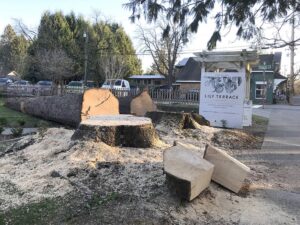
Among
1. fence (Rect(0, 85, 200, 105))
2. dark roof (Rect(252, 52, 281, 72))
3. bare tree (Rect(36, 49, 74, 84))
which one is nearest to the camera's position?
fence (Rect(0, 85, 200, 105))

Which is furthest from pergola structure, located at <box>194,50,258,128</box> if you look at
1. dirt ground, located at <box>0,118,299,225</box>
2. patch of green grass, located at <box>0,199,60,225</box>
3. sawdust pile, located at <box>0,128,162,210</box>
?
patch of green grass, located at <box>0,199,60,225</box>

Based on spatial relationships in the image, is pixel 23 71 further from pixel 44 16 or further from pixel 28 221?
pixel 28 221

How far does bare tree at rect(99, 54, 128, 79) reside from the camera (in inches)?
1950

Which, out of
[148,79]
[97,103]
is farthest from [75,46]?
[97,103]

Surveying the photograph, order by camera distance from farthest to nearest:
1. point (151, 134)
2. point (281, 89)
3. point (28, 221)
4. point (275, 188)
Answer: point (281, 89), point (151, 134), point (275, 188), point (28, 221)

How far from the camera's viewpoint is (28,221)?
4.75m

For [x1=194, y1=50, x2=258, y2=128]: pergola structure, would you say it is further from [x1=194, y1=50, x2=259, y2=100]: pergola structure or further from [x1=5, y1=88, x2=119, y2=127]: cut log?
[x1=5, y1=88, x2=119, y2=127]: cut log

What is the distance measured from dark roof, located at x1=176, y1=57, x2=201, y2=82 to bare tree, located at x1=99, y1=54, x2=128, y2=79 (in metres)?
7.58

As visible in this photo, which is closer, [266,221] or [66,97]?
[266,221]

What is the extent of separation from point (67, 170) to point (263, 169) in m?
3.64

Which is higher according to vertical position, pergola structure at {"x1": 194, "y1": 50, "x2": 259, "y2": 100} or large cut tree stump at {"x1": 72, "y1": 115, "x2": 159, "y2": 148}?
pergola structure at {"x1": 194, "y1": 50, "x2": 259, "y2": 100}

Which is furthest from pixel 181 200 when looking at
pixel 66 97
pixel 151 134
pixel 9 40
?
pixel 9 40

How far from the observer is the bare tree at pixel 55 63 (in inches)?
1781

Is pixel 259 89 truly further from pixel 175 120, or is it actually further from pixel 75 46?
pixel 175 120
